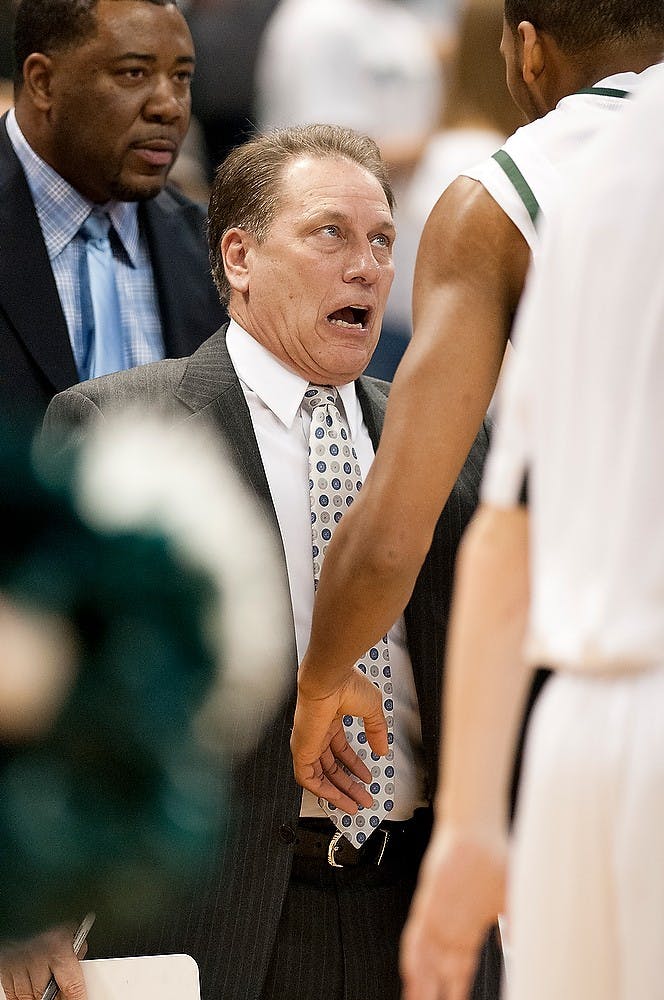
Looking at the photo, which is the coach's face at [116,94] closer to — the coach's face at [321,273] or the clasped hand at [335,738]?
the coach's face at [321,273]

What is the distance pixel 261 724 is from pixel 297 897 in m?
0.23

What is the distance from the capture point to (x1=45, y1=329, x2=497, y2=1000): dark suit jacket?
189 cm

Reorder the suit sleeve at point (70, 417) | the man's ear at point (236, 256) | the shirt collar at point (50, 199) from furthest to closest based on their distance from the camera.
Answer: the shirt collar at point (50, 199) < the man's ear at point (236, 256) < the suit sleeve at point (70, 417)

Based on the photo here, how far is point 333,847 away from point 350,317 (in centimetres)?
75

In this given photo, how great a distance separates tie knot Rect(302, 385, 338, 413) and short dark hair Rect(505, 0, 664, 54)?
2.09 ft

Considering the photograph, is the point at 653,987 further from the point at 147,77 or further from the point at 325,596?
the point at 147,77

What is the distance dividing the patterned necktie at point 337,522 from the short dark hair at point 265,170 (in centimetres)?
32

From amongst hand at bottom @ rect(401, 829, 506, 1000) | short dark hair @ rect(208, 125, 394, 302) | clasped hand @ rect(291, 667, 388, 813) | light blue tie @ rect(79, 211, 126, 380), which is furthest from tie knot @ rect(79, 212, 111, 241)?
hand at bottom @ rect(401, 829, 506, 1000)

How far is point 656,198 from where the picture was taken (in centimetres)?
89

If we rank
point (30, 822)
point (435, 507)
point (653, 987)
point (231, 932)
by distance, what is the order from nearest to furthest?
point (653, 987), point (435, 507), point (30, 822), point (231, 932)

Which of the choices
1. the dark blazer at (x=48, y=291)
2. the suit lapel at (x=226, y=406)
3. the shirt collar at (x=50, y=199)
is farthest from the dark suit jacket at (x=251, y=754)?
the shirt collar at (x=50, y=199)

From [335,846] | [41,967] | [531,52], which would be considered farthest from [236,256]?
[41,967]

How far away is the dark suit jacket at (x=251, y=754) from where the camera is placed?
6.20 ft

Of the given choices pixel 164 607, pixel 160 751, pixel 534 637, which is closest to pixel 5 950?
pixel 160 751
